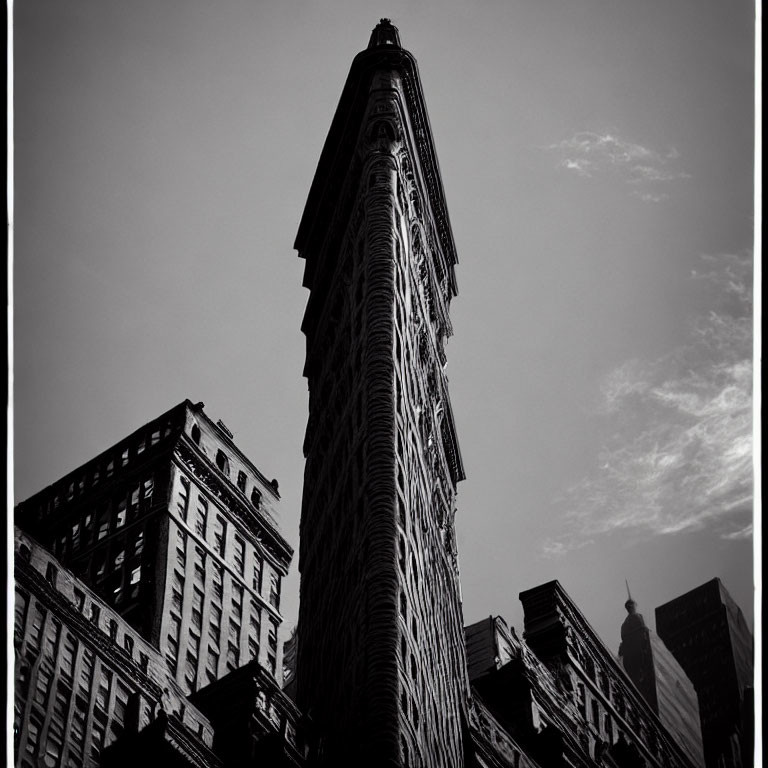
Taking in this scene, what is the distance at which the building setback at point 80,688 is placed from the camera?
5272 cm

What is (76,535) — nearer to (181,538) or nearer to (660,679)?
(181,538)

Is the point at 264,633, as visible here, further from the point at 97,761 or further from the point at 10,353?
the point at 10,353

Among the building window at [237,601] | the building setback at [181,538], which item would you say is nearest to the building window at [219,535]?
the building setback at [181,538]

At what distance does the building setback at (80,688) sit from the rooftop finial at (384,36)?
4193cm

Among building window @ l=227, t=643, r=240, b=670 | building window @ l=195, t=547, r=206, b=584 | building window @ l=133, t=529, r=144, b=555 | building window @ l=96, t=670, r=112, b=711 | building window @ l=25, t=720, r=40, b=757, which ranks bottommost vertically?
building window @ l=25, t=720, r=40, b=757

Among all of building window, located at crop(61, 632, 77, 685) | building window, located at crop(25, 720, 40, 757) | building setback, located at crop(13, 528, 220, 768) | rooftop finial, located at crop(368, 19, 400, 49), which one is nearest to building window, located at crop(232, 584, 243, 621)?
building setback, located at crop(13, 528, 220, 768)

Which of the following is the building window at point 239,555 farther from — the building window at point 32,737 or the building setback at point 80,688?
the building window at point 32,737

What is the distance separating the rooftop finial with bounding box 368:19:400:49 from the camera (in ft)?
291

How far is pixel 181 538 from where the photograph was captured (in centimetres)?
9256

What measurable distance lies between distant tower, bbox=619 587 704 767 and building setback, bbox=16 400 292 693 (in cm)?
6201

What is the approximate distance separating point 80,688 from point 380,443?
1678 centimetres

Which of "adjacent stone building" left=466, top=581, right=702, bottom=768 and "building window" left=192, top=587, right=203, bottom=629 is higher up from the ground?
"building window" left=192, top=587, right=203, bottom=629

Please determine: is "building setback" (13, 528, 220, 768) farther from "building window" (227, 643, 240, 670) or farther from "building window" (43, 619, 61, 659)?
"building window" (227, 643, 240, 670)

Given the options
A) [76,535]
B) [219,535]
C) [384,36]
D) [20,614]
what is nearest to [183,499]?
[219,535]
